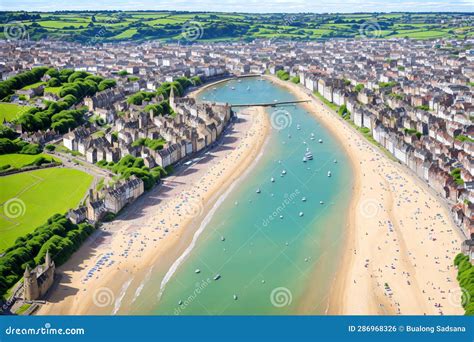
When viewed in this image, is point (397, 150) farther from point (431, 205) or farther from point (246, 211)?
point (246, 211)

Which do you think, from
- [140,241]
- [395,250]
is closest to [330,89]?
[395,250]

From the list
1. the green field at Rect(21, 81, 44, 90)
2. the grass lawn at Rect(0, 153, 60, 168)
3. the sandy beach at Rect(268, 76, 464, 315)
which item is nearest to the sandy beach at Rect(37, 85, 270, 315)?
the sandy beach at Rect(268, 76, 464, 315)

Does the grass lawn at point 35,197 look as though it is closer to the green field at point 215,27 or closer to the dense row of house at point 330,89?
the dense row of house at point 330,89

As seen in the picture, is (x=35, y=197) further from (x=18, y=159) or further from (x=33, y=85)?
(x=33, y=85)

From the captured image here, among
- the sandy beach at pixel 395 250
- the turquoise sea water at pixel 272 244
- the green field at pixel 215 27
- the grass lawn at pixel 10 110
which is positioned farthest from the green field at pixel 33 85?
the green field at pixel 215 27

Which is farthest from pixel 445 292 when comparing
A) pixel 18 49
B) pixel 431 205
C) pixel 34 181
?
pixel 18 49

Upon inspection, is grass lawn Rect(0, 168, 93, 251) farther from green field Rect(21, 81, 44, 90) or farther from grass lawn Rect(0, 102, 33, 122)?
green field Rect(21, 81, 44, 90)
